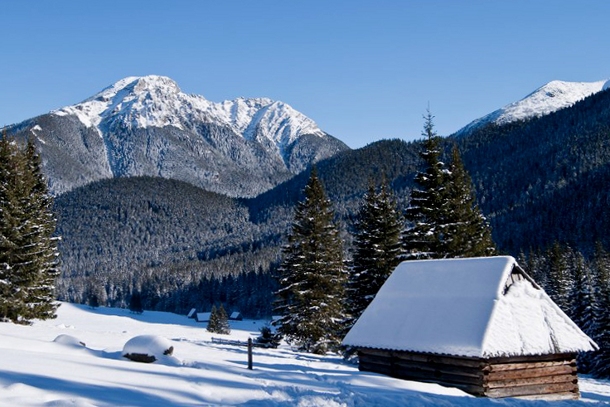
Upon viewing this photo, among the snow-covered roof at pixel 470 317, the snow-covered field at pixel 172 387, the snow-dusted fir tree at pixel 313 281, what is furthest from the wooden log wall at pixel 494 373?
the snow-dusted fir tree at pixel 313 281

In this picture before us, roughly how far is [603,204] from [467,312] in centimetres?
15806

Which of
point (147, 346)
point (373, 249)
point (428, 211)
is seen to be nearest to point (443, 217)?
point (428, 211)

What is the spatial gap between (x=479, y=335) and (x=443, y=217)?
11.6m

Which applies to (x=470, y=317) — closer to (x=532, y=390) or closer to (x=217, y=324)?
(x=532, y=390)

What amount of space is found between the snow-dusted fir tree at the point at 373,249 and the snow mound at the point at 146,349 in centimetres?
1460

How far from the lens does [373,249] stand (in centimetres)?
2894

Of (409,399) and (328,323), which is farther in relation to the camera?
(328,323)

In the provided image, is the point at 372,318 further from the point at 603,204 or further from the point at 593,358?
the point at 603,204

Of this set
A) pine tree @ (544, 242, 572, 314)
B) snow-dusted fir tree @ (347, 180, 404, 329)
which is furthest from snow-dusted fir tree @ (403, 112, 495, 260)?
pine tree @ (544, 242, 572, 314)

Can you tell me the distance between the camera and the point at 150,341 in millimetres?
16500

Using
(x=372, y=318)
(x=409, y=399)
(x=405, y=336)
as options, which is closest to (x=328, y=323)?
(x=372, y=318)

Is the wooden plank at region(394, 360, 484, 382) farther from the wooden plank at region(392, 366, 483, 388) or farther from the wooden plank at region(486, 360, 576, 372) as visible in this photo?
the wooden plank at region(486, 360, 576, 372)

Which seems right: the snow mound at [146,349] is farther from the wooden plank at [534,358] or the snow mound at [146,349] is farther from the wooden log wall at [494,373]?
the wooden plank at [534,358]

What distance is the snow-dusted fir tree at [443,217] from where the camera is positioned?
27.4 meters
